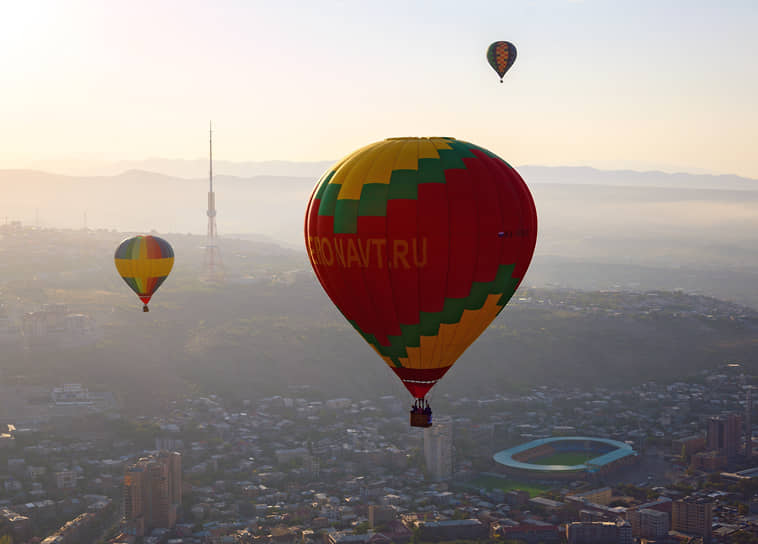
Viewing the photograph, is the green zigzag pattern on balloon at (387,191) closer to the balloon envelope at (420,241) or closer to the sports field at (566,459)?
the balloon envelope at (420,241)

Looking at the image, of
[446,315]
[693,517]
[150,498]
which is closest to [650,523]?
[693,517]

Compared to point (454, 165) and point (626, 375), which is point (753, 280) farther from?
point (454, 165)

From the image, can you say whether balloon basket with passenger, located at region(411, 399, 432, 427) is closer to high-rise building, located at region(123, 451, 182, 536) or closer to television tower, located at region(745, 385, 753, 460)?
high-rise building, located at region(123, 451, 182, 536)

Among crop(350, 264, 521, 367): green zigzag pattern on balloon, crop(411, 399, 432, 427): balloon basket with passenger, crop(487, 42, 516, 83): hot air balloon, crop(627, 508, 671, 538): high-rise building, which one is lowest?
crop(627, 508, 671, 538): high-rise building

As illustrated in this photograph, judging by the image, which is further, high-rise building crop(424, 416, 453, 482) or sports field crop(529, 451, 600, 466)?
sports field crop(529, 451, 600, 466)

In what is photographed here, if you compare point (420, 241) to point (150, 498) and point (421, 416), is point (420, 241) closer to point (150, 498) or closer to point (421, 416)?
point (421, 416)

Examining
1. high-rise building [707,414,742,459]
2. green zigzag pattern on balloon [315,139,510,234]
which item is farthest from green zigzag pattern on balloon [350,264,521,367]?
high-rise building [707,414,742,459]
